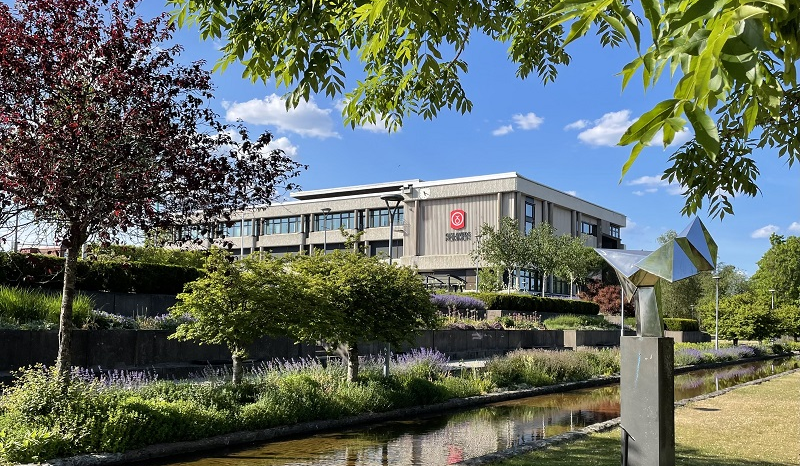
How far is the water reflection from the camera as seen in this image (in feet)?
30.5

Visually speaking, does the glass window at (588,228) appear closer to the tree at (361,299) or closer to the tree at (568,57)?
the tree at (361,299)

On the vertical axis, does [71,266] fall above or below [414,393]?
above

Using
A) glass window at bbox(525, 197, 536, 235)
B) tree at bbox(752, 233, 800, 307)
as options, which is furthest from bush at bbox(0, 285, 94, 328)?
tree at bbox(752, 233, 800, 307)

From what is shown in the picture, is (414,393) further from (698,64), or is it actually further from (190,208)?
(698,64)

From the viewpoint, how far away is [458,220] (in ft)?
216

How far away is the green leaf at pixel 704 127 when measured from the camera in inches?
86.2

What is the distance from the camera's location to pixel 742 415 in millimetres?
13289

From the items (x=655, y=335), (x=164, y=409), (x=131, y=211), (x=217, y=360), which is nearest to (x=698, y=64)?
(x=655, y=335)

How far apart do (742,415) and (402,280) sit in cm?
720

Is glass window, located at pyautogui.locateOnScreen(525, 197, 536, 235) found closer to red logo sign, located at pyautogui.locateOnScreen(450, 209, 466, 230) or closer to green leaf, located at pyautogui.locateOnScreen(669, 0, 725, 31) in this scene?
red logo sign, located at pyautogui.locateOnScreen(450, 209, 466, 230)

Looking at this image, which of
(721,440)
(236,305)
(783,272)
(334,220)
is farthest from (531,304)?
(783,272)

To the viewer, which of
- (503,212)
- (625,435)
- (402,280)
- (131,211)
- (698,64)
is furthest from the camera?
(503,212)

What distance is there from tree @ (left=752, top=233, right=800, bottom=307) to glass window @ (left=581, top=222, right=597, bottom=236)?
18265mm

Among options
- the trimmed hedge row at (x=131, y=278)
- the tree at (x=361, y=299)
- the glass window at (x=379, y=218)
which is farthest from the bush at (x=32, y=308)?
the glass window at (x=379, y=218)
